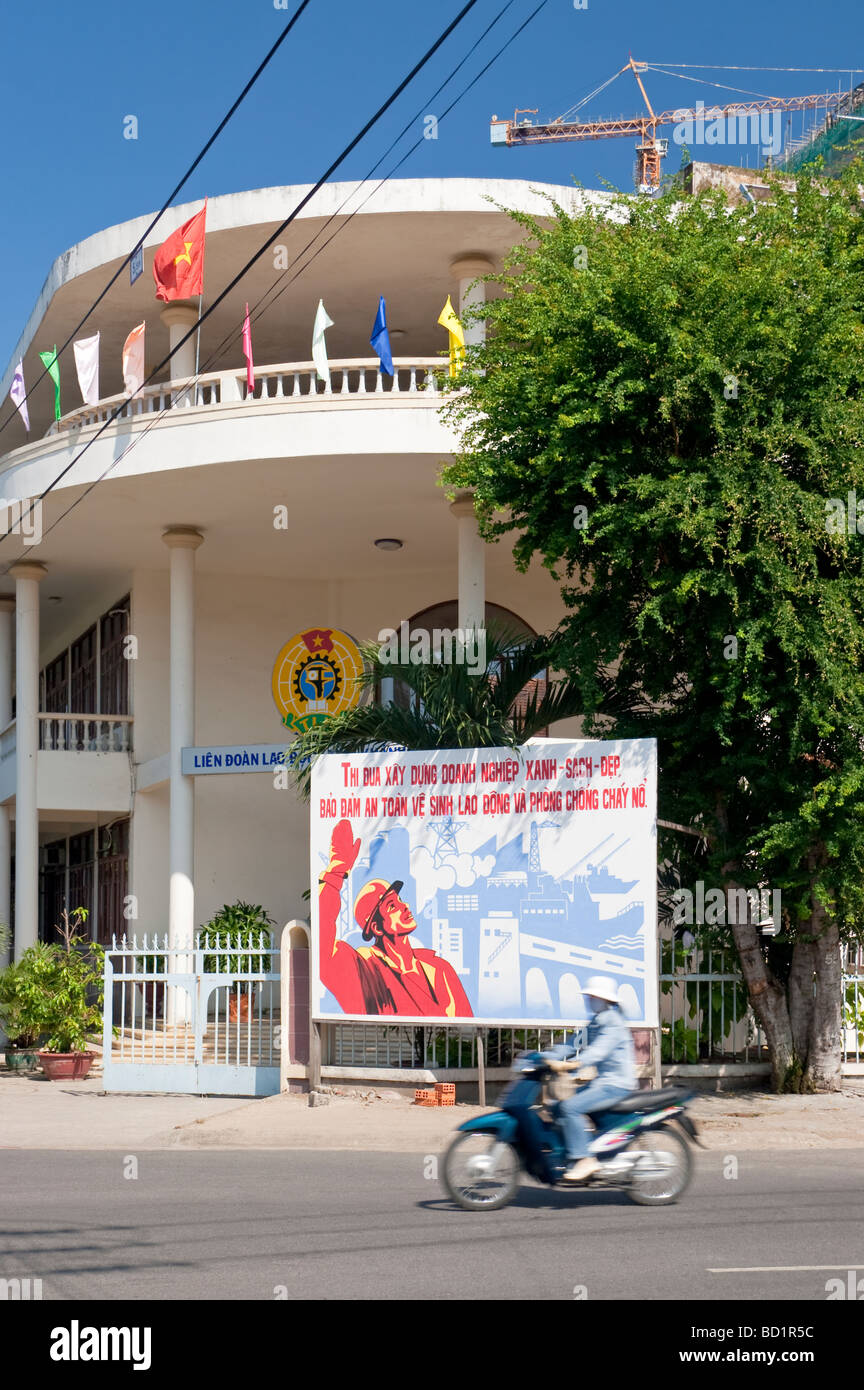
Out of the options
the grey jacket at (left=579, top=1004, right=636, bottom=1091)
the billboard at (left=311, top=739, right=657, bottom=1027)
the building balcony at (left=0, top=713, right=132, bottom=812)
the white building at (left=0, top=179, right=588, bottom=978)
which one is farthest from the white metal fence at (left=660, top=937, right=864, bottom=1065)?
the building balcony at (left=0, top=713, right=132, bottom=812)

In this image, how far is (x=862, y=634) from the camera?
13.1 m

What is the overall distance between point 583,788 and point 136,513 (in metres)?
10.4

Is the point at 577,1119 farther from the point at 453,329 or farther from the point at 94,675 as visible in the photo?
the point at 94,675

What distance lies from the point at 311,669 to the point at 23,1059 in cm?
907

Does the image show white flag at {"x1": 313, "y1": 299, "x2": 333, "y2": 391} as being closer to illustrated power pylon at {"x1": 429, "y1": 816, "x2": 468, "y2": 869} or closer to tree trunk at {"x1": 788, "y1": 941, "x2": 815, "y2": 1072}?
illustrated power pylon at {"x1": 429, "y1": 816, "x2": 468, "y2": 869}

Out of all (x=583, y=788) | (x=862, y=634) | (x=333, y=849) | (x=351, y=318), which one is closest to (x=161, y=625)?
(x=351, y=318)

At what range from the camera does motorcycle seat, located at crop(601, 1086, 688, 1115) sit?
29.0 ft

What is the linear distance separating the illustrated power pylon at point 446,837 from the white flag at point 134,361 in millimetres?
8955

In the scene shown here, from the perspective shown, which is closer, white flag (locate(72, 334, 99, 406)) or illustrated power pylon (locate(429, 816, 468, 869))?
illustrated power pylon (locate(429, 816, 468, 869))

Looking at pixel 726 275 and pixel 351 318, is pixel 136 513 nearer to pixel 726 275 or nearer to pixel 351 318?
pixel 351 318

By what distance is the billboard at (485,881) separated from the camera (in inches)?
523

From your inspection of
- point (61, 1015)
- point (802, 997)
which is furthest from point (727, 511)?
point (61, 1015)

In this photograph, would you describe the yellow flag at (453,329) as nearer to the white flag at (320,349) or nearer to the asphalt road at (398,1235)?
the white flag at (320,349)

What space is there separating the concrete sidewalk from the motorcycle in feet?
10.3
